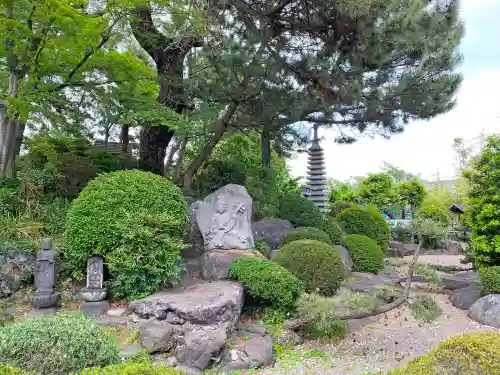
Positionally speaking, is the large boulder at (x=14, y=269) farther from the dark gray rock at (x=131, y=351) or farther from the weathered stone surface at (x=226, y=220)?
the weathered stone surface at (x=226, y=220)

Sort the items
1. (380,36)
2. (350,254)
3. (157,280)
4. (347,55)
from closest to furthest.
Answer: (157,280) → (380,36) → (347,55) → (350,254)

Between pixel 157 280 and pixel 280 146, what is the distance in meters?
6.57

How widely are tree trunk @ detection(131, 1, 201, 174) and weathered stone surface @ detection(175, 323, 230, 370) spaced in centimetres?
528

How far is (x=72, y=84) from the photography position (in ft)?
25.3

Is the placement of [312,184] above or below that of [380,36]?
below

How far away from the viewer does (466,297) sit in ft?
22.6

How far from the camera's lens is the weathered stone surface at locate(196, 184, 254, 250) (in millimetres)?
6598

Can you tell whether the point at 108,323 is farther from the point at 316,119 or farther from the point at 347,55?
the point at 316,119

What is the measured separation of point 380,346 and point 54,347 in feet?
12.6

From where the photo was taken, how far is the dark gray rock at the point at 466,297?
22.1 ft

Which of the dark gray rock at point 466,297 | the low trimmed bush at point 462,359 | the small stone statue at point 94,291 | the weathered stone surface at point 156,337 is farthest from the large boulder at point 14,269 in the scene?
the dark gray rock at point 466,297

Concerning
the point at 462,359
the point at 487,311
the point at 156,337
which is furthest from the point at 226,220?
the point at 462,359

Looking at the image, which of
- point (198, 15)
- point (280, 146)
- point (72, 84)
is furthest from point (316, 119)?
point (72, 84)

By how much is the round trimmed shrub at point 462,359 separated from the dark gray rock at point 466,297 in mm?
4694
